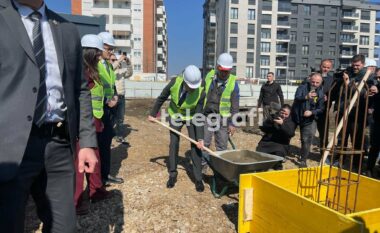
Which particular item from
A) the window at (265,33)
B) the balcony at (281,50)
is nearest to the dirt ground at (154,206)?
the window at (265,33)

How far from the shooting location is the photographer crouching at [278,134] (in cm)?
526

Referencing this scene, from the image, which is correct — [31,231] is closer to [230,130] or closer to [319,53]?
[230,130]

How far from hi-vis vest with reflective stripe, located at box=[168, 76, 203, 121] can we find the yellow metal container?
5.45 feet

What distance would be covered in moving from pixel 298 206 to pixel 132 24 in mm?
57998

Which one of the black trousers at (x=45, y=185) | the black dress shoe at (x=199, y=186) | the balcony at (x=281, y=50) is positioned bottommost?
the black dress shoe at (x=199, y=186)

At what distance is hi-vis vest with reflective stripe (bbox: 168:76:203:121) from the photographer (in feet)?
15.5

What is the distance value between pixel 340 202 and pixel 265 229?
3.27ft

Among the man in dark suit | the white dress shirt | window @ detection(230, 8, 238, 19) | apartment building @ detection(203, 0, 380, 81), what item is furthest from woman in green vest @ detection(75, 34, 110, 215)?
window @ detection(230, 8, 238, 19)

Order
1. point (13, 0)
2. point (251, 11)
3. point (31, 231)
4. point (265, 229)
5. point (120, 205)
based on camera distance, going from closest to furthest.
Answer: point (13, 0) → point (265, 229) → point (31, 231) → point (120, 205) → point (251, 11)

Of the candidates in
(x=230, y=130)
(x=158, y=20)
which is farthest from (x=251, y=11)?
(x=230, y=130)

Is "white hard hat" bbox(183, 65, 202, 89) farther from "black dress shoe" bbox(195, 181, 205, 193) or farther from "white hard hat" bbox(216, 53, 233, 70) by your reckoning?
"black dress shoe" bbox(195, 181, 205, 193)

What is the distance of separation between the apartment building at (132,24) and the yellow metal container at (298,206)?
4723 centimetres

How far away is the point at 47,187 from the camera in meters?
1.92

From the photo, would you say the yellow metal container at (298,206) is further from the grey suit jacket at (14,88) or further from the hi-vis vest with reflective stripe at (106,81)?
the hi-vis vest with reflective stripe at (106,81)
